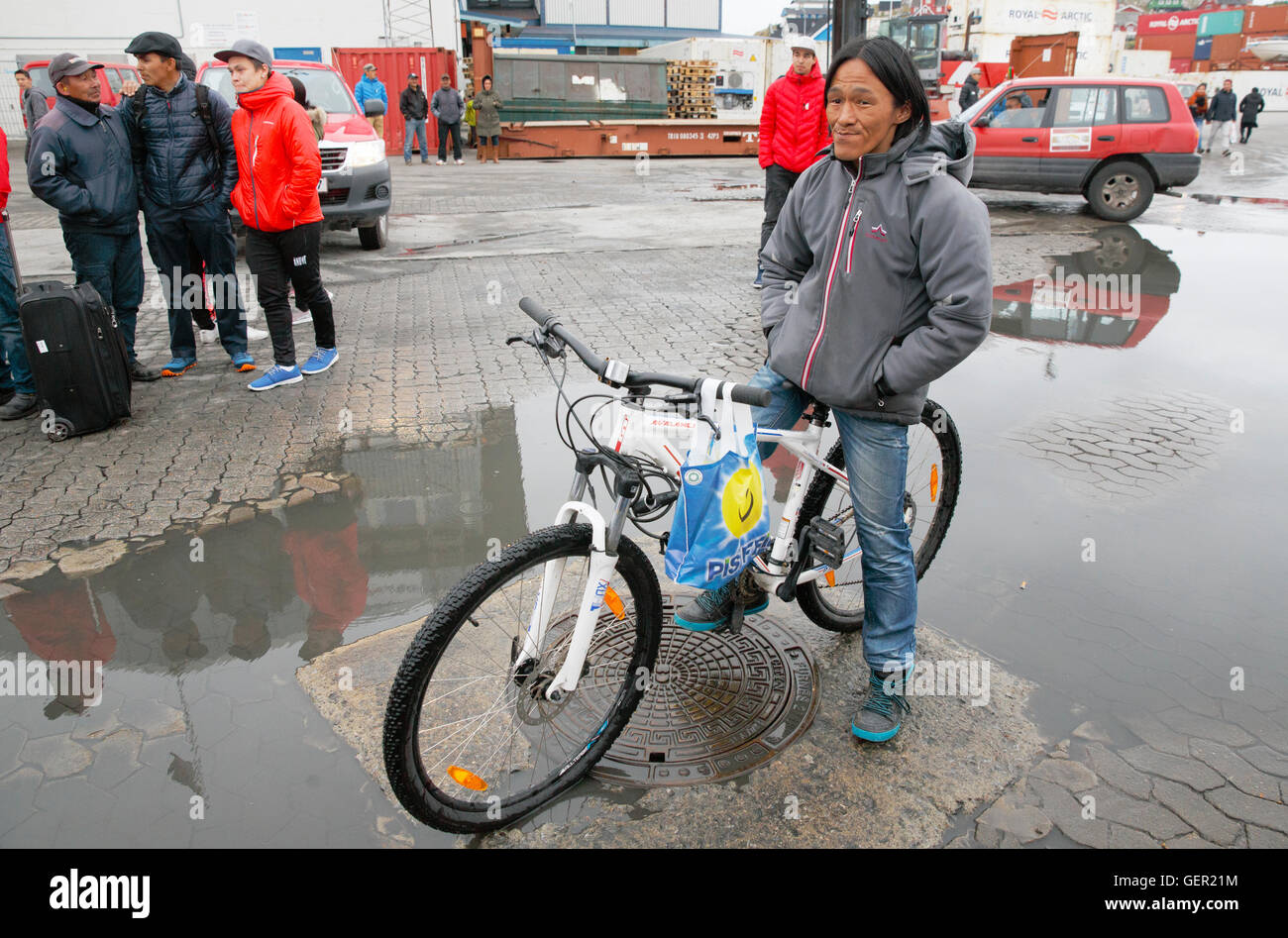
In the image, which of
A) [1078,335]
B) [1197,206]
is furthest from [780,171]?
[1197,206]

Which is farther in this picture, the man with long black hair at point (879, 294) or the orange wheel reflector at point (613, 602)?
the orange wheel reflector at point (613, 602)

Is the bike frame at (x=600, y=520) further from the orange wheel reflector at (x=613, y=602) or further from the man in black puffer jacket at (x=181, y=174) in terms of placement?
the man in black puffer jacket at (x=181, y=174)

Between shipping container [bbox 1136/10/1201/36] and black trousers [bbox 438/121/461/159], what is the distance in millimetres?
54607

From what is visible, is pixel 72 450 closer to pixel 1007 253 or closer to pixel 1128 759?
pixel 1128 759

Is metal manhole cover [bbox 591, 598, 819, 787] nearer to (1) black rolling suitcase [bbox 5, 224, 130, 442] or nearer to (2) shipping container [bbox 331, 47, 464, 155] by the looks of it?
(1) black rolling suitcase [bbox 5, 224, 130, 442]

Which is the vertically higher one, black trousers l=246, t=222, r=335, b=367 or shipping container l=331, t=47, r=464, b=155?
shipping container l=331, t=47, r=464, b=155

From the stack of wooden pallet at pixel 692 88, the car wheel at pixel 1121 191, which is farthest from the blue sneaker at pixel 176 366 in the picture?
the stack of wooden pallet at pixel 692 88

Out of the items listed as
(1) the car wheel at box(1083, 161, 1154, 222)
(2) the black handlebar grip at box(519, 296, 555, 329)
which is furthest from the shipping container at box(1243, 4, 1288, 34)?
(2) the black handlebar grip at box(519, 296, 555, 329)

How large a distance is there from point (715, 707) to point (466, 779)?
36.3 inches

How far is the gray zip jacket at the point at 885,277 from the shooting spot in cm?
246

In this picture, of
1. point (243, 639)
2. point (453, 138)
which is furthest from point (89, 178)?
point (453, 138)

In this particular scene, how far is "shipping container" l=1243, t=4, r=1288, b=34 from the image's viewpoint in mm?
50781

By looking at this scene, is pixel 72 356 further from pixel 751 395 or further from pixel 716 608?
pixel 751 395

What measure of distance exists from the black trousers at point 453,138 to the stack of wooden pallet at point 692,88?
682 centimetres
